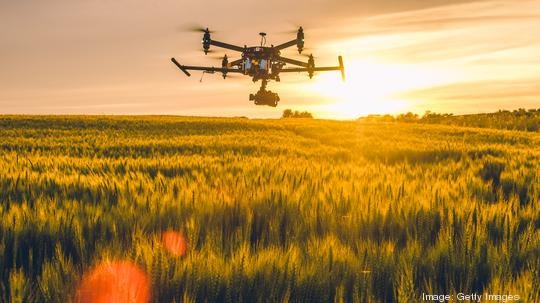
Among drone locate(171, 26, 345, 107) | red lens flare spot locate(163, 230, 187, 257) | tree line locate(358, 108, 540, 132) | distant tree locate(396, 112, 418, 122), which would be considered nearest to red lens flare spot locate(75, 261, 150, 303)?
red lens flare spot locate(163, 230, 187, 257)

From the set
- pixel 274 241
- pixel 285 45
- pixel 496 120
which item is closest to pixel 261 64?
pixel 285 45

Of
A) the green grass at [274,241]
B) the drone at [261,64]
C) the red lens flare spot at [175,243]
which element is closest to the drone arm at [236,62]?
the drone at [261,64]

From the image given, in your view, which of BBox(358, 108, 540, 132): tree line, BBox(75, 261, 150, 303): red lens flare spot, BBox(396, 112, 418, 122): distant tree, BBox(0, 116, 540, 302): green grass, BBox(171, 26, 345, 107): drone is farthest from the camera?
BBox(396, 112, 418, 122): distant tree

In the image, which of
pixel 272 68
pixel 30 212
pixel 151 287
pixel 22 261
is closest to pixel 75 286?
pixel 151 287

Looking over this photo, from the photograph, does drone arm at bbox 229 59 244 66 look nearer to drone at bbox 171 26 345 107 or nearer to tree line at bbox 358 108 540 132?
drone at bbox 171 26 345 107

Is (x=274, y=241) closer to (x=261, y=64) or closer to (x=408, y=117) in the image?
(x=261, y=64)
